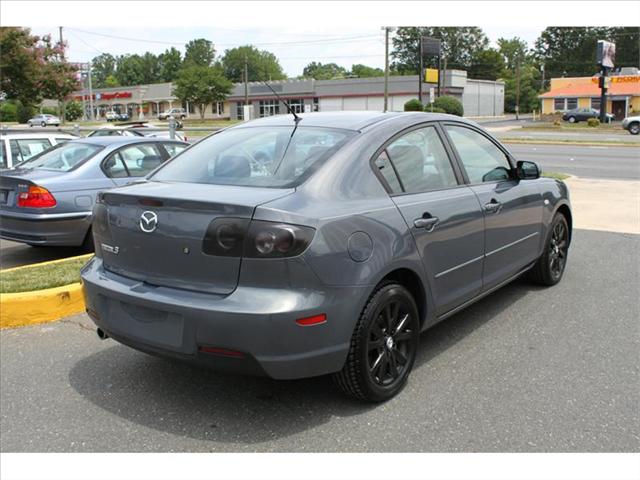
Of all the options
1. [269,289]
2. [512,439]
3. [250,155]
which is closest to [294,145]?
[250,155]

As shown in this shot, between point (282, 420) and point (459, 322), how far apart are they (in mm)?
2048

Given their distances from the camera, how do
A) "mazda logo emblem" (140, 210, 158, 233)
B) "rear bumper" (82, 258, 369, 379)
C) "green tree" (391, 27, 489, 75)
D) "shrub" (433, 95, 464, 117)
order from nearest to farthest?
"rear bumper" (82, 258, 369, 379) → "mazda logo emblem" (140, 210, 158, 233) → "shrub" (433, 95, 464, 117) → "green tree" (391, 27, 489, 75)

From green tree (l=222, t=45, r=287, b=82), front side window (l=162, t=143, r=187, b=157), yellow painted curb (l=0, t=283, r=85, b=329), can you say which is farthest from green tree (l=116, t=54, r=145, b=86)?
yellow painted curb (l=0, t=283, r=85, b=329)

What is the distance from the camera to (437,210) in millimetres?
3891

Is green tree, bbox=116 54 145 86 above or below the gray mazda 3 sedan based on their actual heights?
above

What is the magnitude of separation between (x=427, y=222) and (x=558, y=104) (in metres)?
73.5

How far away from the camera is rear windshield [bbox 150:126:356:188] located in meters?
3.49

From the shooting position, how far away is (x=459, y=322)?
4.88 m

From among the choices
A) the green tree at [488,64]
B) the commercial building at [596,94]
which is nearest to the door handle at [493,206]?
the commercial building at [596,94]

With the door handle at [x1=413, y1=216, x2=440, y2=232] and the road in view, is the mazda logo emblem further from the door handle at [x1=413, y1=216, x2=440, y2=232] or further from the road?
the road

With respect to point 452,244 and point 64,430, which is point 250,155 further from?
point 64,430

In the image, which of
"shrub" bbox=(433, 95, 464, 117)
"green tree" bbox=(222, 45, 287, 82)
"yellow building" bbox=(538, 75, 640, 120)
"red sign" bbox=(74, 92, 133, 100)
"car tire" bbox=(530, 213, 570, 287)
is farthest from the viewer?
"green tree" bbox=(222, 45, 287, 82)

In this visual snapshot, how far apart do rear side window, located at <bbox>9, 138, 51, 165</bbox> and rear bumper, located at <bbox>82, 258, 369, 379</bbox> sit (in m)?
8.86

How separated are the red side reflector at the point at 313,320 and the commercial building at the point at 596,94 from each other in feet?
216
